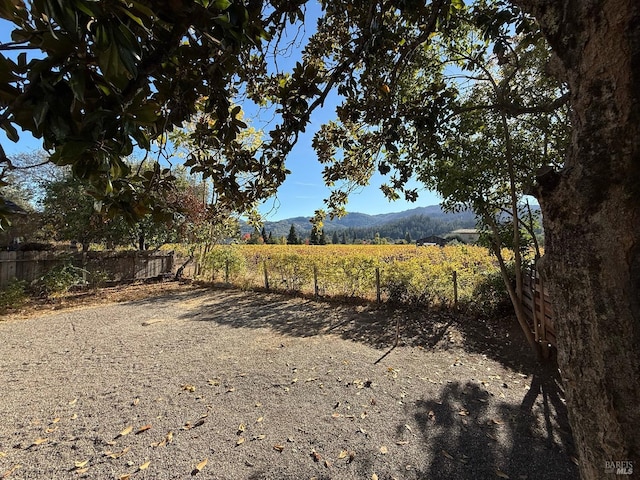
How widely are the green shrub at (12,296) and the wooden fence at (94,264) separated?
0.61m

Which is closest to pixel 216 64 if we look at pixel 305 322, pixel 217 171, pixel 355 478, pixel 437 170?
pixel 217 171

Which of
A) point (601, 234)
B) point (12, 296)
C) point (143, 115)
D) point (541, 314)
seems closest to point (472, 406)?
point (541, 314)

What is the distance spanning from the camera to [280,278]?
412 inches

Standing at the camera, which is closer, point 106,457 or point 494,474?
point 494,474

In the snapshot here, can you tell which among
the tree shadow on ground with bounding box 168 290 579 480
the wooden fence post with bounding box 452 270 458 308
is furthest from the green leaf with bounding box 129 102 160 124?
the wooden fence post with bounding box 452 270 458 308

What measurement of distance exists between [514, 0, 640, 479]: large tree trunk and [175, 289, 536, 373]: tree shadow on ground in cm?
451

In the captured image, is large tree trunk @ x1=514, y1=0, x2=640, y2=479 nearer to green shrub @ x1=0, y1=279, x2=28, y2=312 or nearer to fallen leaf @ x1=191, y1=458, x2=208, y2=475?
fallen leaf @ x1=191, y1=458, x2=208, y2=475

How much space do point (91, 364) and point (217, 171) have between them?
4.72 m

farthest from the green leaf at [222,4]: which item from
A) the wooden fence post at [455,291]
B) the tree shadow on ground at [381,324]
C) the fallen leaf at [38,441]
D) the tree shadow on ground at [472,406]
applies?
the wooden fence post at [455,291]

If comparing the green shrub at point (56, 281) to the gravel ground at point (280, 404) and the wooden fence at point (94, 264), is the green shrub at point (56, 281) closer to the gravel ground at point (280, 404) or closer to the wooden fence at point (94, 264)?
the wooden fence at point (94, 264)

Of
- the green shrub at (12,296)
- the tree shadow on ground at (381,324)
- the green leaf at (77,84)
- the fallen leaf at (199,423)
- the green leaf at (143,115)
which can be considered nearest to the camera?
the green leaf at (77,84)

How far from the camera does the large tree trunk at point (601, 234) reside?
71 centimetres

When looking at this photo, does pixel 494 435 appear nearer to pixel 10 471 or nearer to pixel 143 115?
pixel 143 115

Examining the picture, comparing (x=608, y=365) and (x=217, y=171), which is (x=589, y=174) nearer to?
(x=608, y=365)
